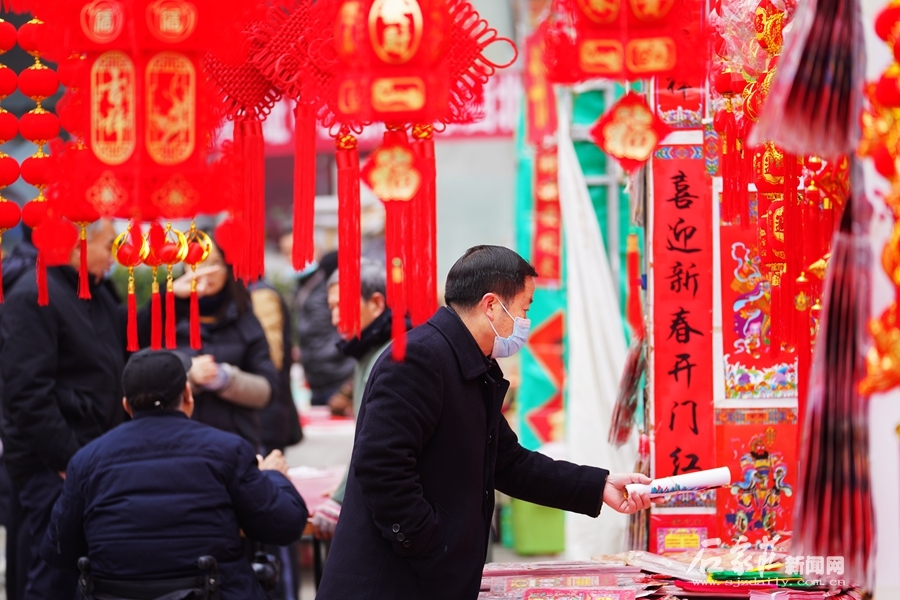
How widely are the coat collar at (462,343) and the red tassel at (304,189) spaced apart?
33 centimetres

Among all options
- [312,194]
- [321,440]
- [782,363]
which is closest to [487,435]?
[312,194]

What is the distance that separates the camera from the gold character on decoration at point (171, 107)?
1.99m

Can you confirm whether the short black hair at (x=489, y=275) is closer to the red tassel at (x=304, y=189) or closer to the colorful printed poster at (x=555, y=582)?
the red tassel at (x=304, y=189)

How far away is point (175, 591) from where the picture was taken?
3111 millimetres

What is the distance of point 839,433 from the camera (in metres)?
1.67

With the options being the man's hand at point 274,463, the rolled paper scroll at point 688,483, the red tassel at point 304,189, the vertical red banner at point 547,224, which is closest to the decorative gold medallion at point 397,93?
the red tassel at point 304,189

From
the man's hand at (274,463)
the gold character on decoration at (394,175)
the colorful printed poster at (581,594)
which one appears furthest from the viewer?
the man's hand at (274,463)

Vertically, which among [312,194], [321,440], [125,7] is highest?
[125,7]

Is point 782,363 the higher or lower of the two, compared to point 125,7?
lower

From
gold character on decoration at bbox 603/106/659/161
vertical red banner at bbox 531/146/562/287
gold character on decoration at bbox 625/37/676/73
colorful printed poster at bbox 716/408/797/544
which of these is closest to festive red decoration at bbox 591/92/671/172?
gold character on decoration at bbox 603/106/659/161

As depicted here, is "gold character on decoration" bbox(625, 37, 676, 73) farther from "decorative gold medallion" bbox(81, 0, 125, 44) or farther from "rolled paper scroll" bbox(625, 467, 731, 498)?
"rolled paper scroll" bbox(625, 467, 731, 498)

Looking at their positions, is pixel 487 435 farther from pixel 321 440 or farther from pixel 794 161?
pixel 321 440

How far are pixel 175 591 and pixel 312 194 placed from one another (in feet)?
4.01

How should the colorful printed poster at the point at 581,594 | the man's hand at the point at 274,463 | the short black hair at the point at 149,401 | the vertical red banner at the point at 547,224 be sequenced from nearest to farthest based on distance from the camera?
1. the colorful printed poster at the point at 581,594
2. the short black hair at the point at 149,401
3. the man's hand at the point at 274,463
4. the vertical red banner at the point at 547,224
